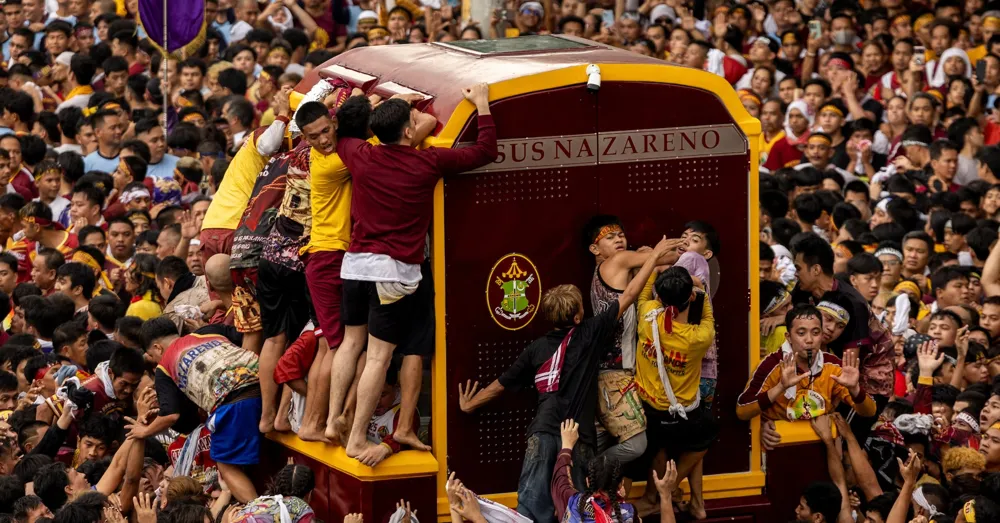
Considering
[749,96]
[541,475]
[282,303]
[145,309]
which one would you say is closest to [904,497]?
[541,475]

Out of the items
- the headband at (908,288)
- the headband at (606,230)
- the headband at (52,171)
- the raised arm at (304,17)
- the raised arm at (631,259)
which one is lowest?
the raised arm at (304,17)

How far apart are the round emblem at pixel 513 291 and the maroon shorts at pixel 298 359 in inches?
44.7

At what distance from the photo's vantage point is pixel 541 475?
31.2ft

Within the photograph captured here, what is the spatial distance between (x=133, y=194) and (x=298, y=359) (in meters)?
5.29

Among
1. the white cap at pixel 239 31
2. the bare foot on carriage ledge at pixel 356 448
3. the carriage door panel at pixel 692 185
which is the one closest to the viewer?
the bare foot on carriage ledge at pixel 356 448

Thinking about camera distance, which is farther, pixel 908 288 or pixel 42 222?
pixel 42 222

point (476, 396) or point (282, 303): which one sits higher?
point (282, 303)

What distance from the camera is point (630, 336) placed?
32.3ft

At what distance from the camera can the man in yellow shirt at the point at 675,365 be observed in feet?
31.5

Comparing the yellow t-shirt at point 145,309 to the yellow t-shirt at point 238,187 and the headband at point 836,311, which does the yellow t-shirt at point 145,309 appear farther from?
the headband at point 836,311

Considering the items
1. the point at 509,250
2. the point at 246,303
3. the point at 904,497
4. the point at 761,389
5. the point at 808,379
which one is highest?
the point at 509,250

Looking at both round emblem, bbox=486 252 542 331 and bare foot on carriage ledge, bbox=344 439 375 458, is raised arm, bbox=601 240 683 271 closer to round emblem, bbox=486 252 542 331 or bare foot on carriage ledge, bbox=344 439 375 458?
round emblem, bbox=486 252 542 331

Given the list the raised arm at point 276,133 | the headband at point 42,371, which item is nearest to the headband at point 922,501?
the raised arm at point 276,133

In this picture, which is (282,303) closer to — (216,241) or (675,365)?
(216,241)
